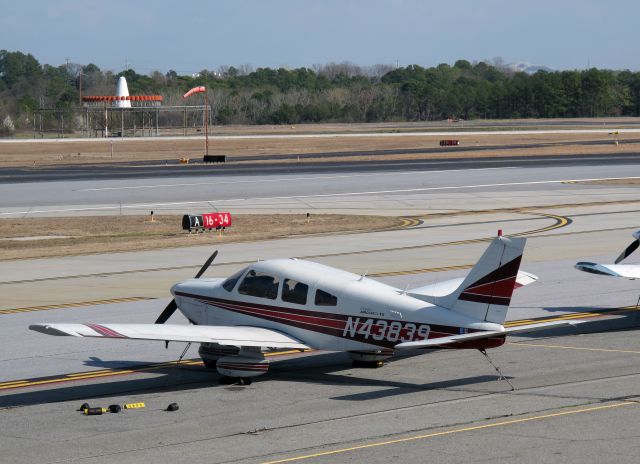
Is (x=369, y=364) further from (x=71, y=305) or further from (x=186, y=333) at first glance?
(x=71, y=305)

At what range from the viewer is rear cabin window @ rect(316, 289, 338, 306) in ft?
68.7

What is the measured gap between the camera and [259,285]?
71.8ft

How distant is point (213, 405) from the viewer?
19.4 meters

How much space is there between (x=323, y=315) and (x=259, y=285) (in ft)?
5.58

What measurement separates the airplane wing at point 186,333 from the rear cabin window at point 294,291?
28.5 inches

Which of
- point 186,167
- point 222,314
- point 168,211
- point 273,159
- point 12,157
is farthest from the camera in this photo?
point 12,157

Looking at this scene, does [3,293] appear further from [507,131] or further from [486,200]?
[507,131]

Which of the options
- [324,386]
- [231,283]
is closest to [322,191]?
[231,283]

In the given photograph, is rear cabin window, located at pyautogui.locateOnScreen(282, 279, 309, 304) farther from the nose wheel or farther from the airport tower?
the airport tower

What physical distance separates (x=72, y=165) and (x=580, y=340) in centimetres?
8204

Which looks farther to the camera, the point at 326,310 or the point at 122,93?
the point at 122,93

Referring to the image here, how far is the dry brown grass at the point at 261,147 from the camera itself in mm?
109438

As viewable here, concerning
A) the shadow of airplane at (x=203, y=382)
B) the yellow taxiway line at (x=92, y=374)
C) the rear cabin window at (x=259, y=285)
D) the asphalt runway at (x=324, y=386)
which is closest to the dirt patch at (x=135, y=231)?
the asphalt runway at (x=324, y=386)

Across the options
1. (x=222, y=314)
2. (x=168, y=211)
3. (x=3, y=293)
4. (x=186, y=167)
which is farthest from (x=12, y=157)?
(x=222, y=314)
